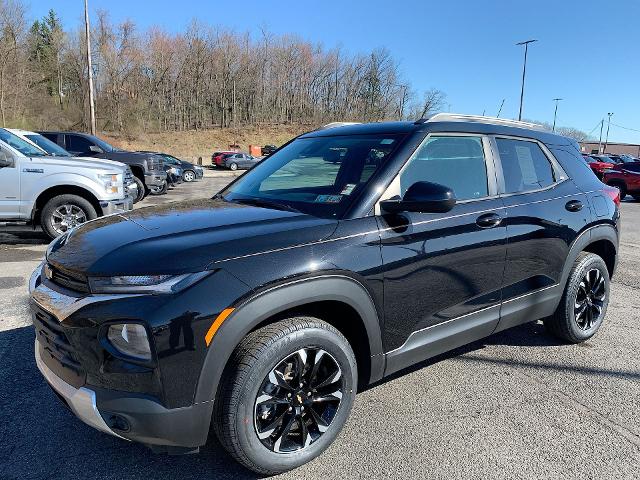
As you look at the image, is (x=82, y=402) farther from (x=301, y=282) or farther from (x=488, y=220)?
(x=488, y=220)

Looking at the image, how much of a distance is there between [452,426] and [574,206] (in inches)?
82.9

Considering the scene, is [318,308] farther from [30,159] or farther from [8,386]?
[30,159]

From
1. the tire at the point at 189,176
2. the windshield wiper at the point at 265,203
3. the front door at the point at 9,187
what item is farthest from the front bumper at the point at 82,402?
the tire at the point at 189,176

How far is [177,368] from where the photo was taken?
202 cm

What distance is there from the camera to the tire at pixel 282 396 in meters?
2.20

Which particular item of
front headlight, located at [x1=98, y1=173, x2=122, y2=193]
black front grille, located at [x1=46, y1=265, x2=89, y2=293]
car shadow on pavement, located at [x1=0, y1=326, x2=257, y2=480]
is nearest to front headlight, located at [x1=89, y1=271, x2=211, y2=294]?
black front grille, located at [x1=46, y1=265, x2=89, y2=293]

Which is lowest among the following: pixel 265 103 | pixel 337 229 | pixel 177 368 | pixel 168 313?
pixel 177 368

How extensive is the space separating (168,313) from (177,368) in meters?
0.24

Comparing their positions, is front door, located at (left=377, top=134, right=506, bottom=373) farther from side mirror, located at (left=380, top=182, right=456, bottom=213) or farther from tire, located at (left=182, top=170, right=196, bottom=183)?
tire, located at (left=182, top=170, right=196, bottom=183)

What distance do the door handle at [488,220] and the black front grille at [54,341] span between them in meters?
2.42

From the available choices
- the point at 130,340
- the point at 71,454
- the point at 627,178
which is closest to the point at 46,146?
A: the point at 71,454

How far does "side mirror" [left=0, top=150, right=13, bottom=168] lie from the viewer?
742 centimetres

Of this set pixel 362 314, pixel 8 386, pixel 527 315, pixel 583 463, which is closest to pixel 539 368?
pixel 527 315

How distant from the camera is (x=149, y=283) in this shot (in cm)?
206
